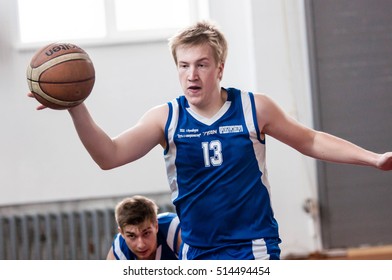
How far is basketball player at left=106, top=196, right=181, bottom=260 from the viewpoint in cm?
297

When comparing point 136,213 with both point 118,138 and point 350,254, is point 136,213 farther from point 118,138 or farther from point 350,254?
point 350,254

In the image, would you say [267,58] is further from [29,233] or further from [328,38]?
[29,233]

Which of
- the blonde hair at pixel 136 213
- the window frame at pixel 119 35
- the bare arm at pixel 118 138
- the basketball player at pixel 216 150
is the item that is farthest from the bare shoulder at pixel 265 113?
the window frame at pixel 119 35

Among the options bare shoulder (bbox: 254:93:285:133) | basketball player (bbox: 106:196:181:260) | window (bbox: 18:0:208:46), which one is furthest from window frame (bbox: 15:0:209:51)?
bare shoulder (bbox: 254:93:285:133)

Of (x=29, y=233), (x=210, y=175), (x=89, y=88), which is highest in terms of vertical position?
(x=89, y=88)

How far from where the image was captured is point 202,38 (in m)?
2.30

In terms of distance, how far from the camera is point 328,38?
4.93 metres

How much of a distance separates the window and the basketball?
8.85 ft

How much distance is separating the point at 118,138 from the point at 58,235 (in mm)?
2762

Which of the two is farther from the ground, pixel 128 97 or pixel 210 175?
pixel 128 97

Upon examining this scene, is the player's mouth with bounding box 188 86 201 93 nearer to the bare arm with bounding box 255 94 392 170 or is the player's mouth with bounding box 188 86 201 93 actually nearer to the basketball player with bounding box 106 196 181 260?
the bare arm with bounding box 255 94 392 170

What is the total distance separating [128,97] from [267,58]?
98 cm

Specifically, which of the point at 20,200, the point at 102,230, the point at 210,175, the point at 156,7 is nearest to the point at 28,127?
the point at 20,200

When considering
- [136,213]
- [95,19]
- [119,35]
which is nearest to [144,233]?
[136,213]
